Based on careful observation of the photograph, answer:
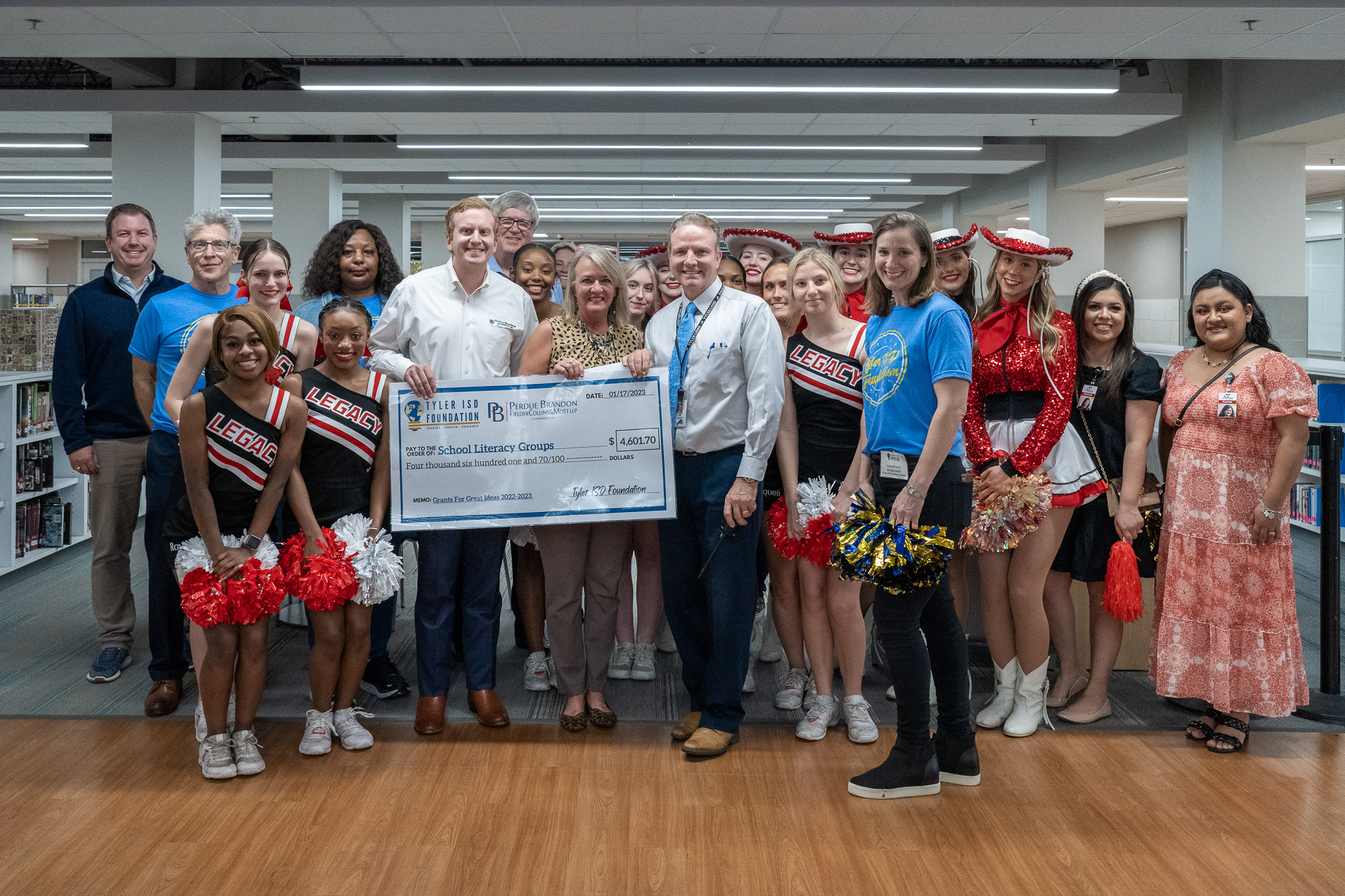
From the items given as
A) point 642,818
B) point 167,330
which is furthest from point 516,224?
point 642,818

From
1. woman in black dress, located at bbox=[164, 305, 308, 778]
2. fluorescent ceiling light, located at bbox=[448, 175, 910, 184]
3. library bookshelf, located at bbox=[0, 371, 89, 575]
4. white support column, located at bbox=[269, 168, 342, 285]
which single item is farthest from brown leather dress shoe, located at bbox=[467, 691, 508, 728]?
white support column, located at bbox=[269, 168, 342, 285]

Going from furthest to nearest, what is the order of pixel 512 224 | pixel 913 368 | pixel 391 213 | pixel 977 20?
pixel 391 213
pixel 977 20
pixel 512 224
pixel 913 368

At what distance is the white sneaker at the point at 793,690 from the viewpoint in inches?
142

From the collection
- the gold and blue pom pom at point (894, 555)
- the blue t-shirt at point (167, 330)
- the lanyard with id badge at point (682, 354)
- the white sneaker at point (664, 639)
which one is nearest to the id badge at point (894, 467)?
the gold and blue pom pom at point (894, 555)

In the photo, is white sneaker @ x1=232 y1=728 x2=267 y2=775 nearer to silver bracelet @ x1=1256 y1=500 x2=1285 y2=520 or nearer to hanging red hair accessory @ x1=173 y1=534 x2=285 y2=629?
hanging red hair accessory @ x1=173 y1=534 x2=285 y2=629

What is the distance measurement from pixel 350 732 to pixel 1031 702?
7.21ft

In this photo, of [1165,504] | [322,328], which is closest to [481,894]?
[322,328]

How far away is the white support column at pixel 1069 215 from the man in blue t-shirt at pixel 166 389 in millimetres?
11031

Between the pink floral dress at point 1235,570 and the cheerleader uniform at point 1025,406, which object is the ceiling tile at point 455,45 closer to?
the cheerleader uniform at point 1025,406

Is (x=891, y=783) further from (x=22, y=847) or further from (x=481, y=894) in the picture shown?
(x=22, y=847)

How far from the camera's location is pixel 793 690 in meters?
3.62

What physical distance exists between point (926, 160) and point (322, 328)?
33.2 feet

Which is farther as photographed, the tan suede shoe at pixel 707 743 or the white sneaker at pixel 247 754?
the tan suede shoe at pixel 707 743

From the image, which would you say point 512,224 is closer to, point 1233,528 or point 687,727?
point 687,727
